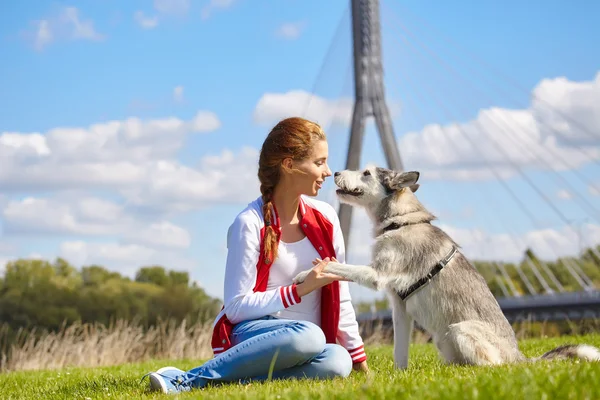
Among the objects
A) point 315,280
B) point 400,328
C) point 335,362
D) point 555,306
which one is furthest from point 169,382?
point 555,306

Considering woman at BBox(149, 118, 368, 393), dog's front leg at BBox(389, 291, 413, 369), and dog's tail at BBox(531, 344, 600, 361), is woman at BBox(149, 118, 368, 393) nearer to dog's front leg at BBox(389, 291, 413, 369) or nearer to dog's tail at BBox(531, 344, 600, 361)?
dog's front leg at BBox(389, 291, 413, 369)

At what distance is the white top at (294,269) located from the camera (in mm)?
5191

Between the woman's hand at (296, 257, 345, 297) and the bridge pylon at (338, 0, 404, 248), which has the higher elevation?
the bridge pylon at (338, 0, 404, 248)

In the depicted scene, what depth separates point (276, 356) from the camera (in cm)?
481

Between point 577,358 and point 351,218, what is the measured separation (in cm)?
1504

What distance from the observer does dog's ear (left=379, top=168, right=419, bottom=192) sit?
5.52m

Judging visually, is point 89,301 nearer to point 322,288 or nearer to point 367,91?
point 367,91

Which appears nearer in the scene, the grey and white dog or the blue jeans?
the blue jeans

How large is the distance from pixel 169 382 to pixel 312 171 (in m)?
1.69

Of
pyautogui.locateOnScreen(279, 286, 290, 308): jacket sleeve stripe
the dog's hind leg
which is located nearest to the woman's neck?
pyautogui.locateOnScreen(279, 286, 290, 308): jacket sleeve stripe

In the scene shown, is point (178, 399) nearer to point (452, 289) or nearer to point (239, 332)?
point (239, 332)

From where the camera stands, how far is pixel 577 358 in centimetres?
516

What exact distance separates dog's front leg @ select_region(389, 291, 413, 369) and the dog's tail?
2.90 ft

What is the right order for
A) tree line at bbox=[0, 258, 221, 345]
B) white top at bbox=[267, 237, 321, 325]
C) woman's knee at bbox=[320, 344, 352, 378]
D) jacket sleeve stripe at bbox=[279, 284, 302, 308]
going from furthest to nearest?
tree line at bbox=[0, 258, 221, 345] < white top at bbox=[267, 237, 321, 325] < woman's knee at bbox=[320, 344, 352, 378] < jacket sleeve stripe at bbox=[279, 284, 302, 308]
